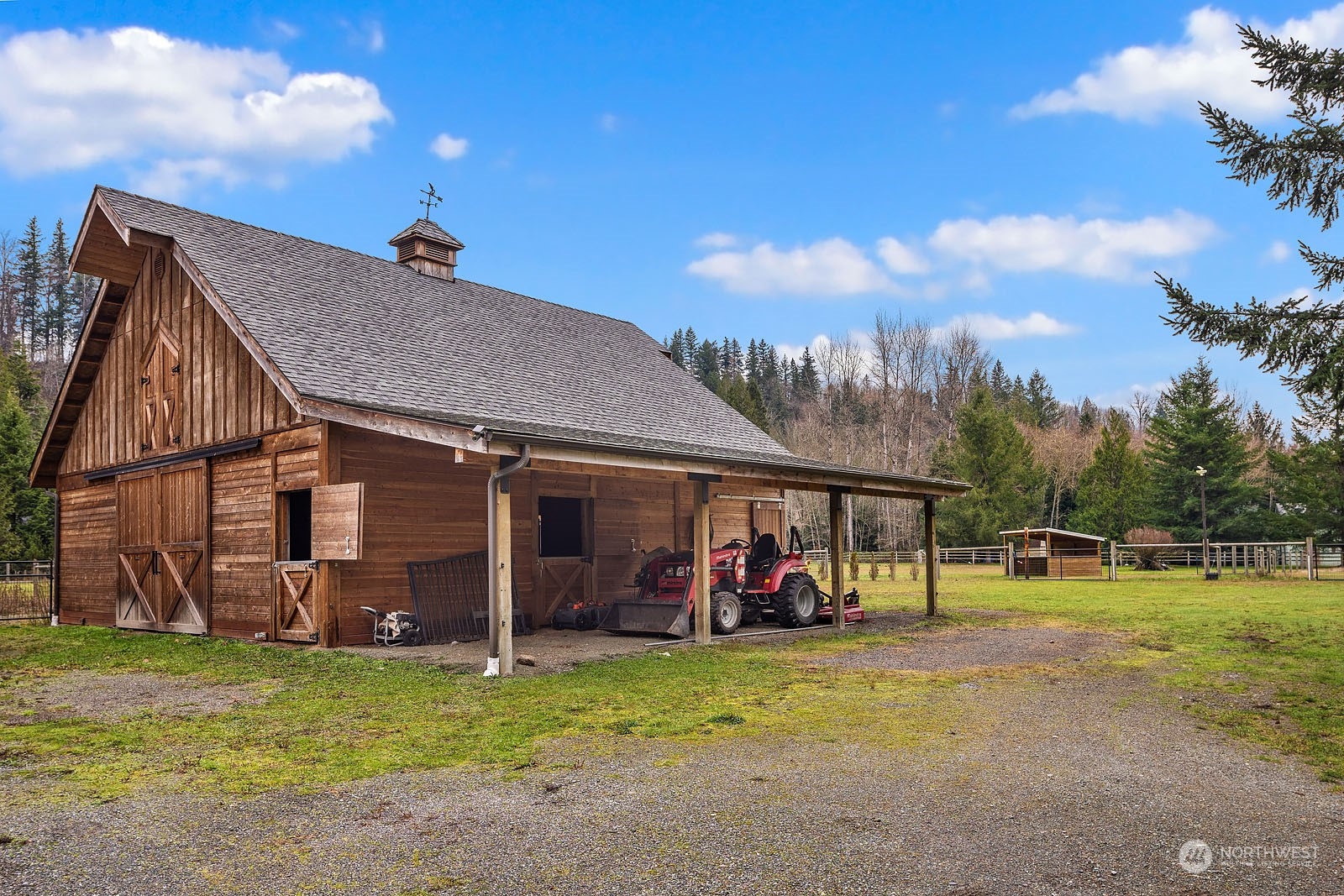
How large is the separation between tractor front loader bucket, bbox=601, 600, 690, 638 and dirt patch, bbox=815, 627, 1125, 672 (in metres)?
2.43

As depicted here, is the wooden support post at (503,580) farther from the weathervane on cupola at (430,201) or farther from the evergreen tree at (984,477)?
the evergreen tree at (984,477)

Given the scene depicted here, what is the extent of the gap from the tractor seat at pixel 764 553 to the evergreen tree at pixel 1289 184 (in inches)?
268

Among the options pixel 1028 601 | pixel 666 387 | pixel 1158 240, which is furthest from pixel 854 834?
pixel 1158 240

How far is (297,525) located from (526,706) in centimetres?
784

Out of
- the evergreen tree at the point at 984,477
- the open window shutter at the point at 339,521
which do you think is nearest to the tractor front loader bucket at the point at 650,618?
the open window shutter at the point at 339,521

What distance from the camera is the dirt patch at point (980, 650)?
1082 cm

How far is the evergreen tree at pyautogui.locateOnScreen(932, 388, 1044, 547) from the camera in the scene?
4259 centimetres

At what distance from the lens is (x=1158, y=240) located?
26.4 metres

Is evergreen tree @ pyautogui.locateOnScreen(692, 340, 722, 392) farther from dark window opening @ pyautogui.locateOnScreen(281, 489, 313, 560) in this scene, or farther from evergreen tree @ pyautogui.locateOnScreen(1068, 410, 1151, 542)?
dark window opening @ pyautogui.locateOnScreen(281, 489, 313, 560)

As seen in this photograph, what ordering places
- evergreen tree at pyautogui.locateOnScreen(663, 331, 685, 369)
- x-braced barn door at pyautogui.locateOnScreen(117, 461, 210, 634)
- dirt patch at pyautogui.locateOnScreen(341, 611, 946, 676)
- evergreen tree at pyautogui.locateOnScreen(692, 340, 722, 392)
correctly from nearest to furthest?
1. dirt patch at pyautogui.locateOnScreen(341, 611, 946, 676)
2. x-braced barn door at pyautogui.locateOnScreen(117, 461, 210, 634)
3. evergreen tree at pyautogui.locateOnScreen(692, 340, 722, 392)
4. evergreen tree at pyautogui.locateOnScreen(663, 331, 685, 369)

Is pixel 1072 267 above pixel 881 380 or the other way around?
above

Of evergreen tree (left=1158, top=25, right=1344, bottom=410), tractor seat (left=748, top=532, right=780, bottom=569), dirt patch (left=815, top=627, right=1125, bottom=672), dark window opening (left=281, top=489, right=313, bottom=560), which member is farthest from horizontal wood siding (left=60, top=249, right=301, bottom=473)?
evergreen tree (left=1158, top=25, right=1344, bottom=410)

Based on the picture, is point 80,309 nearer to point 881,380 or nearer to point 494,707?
point 881,380

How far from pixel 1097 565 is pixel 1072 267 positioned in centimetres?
1874
